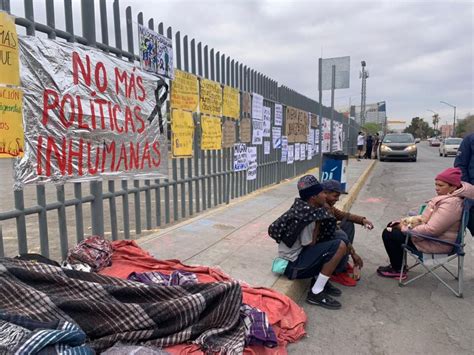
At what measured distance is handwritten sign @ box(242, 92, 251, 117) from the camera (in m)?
7.85

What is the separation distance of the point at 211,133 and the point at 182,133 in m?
0.92

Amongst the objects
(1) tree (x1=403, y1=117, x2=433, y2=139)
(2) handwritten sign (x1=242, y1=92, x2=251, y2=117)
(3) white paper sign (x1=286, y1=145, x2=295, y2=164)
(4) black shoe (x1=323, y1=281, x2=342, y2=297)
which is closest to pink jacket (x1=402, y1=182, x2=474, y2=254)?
(4) black shoe (x1=323, y1=281, x2=342, y2=297)

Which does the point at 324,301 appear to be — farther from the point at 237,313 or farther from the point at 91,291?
the point at 91,291

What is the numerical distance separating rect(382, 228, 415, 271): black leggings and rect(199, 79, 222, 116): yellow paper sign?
337 centimetres

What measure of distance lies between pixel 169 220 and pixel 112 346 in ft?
11.7

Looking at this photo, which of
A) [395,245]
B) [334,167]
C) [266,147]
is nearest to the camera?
[395,245]

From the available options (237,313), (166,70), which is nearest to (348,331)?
(237,313)

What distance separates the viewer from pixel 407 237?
13.2 feet

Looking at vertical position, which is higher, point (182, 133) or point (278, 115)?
point (278, 115)

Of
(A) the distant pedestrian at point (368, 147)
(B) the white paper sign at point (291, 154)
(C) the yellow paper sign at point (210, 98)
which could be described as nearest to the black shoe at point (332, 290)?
(C) the yellow paper sign at point (210, 98)

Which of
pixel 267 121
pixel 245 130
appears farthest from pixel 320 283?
pixel 267 121

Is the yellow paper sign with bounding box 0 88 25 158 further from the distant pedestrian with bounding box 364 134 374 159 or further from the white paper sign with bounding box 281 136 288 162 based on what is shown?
the distant pedestrian with bounding box 364 134 374 159

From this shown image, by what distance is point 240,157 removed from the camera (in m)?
7.91

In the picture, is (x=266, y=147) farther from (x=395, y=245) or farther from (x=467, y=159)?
(x=395, y=245)
